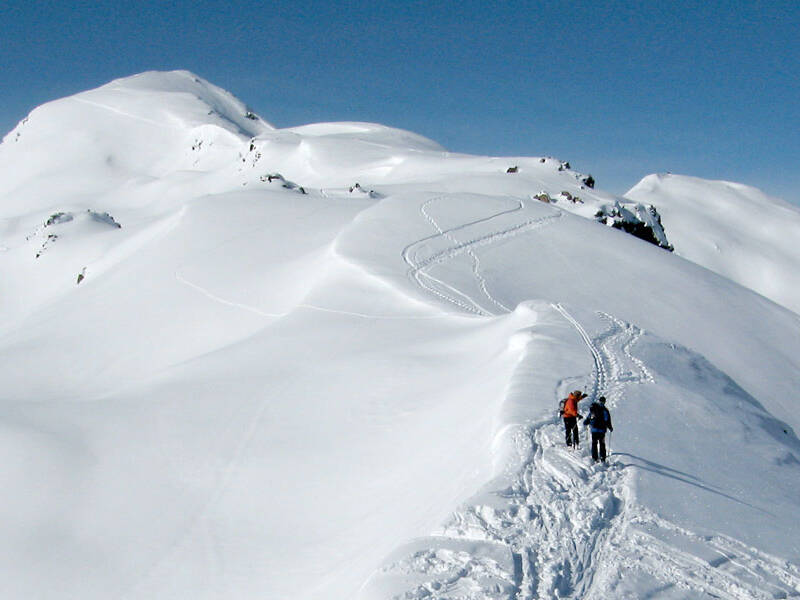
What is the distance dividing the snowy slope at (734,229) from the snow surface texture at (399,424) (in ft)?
227

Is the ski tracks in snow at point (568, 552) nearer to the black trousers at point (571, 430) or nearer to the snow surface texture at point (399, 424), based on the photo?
the snow surface texture at point (399, 424)

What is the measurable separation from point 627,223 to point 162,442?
155 ft

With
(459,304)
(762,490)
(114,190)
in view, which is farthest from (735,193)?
(762,490)

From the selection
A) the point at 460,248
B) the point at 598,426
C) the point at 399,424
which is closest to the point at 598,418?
the point at 598,426

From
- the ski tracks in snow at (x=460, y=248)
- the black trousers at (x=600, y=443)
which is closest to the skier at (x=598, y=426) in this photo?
the black trousers at (x=600, y=443)

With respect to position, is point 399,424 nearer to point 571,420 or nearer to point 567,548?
point 571,420

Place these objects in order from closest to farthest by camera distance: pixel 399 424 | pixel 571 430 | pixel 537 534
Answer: pixel 537 534, pixel 571 430, pixel 399 424

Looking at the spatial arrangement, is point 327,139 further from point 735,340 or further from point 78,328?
point 735,340

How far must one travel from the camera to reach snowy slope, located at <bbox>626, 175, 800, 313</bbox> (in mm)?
96250

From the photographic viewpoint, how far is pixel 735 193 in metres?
119

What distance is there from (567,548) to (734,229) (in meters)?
112

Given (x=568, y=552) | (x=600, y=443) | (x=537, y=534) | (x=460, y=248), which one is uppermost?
(x=460, y=248)

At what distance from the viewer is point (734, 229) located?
107 metres

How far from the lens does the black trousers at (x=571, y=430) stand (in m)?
9.98
